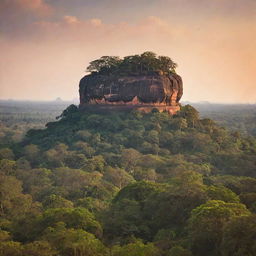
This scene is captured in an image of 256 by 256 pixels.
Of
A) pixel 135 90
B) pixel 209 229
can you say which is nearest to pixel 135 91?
pixel 135 90

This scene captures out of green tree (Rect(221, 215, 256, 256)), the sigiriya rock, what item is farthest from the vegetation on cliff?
the sigiriya rock

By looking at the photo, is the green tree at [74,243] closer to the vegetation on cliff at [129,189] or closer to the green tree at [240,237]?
the vegetation on cliff at [129,189]

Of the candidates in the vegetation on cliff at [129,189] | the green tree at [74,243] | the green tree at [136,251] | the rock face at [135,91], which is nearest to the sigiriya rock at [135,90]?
the rock face at [135,91]

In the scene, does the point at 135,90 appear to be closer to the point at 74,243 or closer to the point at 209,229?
the point at 209,229

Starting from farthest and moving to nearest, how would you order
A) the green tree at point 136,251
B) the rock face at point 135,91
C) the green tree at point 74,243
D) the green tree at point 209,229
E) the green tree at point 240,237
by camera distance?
the rock face at point 135,91 < the green tree at point 209,229 < the green tree at point 74,243 < the green tree at point 136,251 < the green tree at point 240,237

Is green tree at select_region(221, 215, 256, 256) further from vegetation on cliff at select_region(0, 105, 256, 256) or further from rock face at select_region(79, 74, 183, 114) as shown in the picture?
rock face at select_region(79, 74, 183, 114)

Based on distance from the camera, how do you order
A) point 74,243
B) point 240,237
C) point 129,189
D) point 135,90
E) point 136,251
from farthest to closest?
point 135,90
point 129,189
point 74,243
point 136,251
point 240,237
